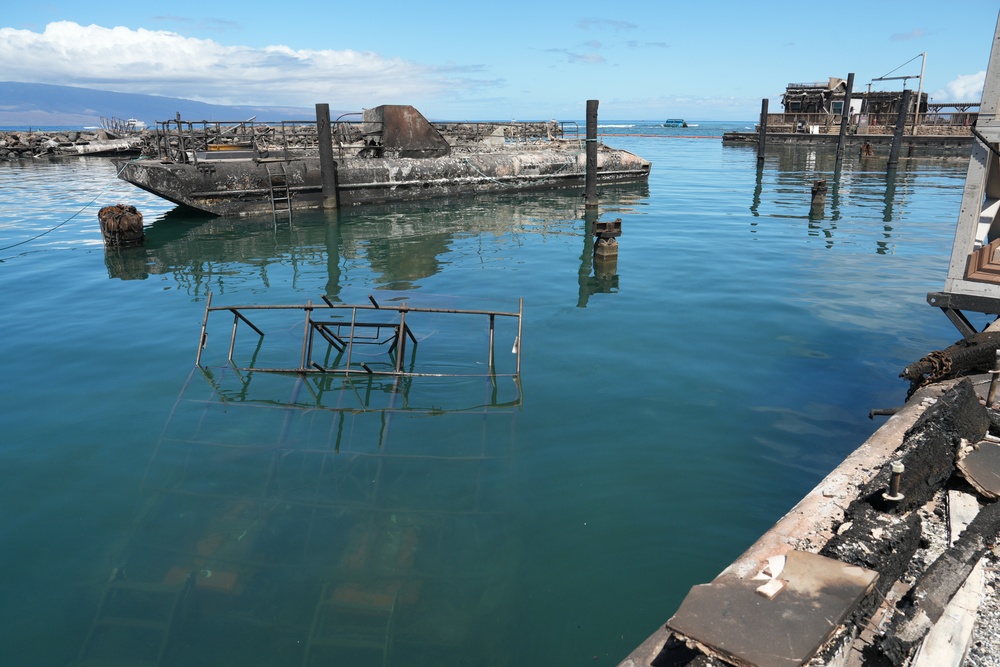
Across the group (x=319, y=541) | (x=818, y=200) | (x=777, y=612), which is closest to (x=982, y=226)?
(x=777, y=612)

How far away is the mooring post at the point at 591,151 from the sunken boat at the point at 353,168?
522 centimetres

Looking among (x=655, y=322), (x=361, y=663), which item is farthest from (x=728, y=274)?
(x=361, y=663)

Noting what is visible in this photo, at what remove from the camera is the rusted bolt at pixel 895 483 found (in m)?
3.95

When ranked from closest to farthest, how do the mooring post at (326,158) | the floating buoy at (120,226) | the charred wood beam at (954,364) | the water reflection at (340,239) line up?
1. the charred wood beam at (954,364)
2. the water reflection at (340,239)
3. the floating buoy at (120,226)
4. the mooring post at (326,158)

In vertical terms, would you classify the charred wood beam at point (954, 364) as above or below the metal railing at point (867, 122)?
below

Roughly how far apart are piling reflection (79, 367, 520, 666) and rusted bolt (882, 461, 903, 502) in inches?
103

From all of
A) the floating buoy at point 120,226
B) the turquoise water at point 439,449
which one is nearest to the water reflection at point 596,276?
the turquoise water at point 439,449

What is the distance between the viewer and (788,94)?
55688mm

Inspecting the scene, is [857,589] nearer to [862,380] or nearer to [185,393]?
[862,380]

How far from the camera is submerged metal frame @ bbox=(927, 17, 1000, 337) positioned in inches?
246

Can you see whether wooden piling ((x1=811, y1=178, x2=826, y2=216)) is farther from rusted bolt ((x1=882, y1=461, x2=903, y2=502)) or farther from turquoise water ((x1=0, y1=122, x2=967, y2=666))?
rusted bolt ((x1=882, y1=461, x2=903, y2=502))

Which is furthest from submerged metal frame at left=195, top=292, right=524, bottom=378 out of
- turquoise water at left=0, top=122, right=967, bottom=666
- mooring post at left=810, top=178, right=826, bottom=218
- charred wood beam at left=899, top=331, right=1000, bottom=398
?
mooring post at left=810, top=178, right=826, bottom=218

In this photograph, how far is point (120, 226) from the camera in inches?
640

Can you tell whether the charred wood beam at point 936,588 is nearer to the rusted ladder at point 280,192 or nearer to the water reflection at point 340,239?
the water reflection at point 340,239
